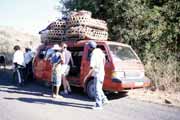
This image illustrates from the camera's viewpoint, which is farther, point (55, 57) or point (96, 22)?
point (96, 22)

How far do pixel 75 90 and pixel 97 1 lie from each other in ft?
18.8

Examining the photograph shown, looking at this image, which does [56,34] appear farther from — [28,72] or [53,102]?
[53,102]

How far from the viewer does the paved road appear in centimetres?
905

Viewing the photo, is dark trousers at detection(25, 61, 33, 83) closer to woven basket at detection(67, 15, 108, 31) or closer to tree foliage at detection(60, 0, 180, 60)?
woven basket at detection(67, 15, 108, 31)

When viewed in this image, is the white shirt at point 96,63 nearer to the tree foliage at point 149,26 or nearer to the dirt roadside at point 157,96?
the dirt roadside at point 157,96

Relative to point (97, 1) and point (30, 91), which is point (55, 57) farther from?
point (97, 1)

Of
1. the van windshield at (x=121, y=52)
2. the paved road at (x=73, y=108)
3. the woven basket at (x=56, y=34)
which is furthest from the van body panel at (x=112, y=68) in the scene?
the woven basket at (x=56, y=34)

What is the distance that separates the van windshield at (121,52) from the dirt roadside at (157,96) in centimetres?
138

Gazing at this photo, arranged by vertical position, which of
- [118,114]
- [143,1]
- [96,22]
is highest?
[143,1]

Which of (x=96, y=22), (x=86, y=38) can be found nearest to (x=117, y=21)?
(x=96, y=22)

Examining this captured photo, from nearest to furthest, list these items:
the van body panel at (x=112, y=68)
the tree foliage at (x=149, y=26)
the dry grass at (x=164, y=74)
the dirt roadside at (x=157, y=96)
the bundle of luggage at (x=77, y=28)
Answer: the van body panel at (x=112, y=68), the dirt roadside at (x=157, y=96), the dry grass at (x=164, y=74), the bundle of luggage at (x=77, y=28), the tree foliage at (x=149, y=26)

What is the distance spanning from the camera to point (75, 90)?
1377 centimetres

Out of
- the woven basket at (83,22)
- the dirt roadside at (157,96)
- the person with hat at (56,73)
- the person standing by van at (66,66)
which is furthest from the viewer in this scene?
the woven basket at (83,22)

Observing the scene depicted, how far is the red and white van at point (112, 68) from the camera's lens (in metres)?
11.1
